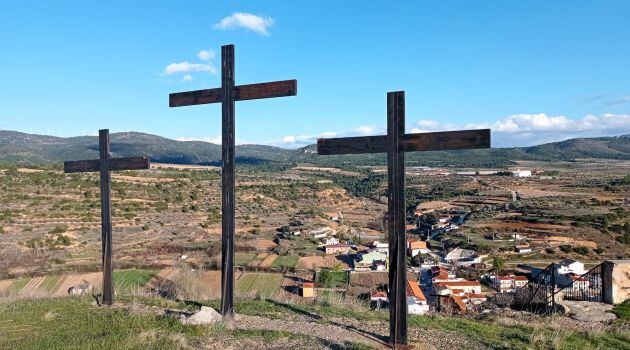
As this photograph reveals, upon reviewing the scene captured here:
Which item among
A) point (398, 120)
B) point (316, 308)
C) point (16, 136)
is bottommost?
point (316, 308)

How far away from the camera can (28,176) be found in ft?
130

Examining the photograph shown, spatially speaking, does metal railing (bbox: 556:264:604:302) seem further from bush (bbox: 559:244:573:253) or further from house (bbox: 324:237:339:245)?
house (bbox: 324:237:339:245)

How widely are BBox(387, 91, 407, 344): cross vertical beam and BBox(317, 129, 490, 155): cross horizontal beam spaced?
0.18 meters

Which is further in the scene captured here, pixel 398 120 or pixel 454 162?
pixel 454 162

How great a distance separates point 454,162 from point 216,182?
110351 millimetres

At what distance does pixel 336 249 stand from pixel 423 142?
1185 inches

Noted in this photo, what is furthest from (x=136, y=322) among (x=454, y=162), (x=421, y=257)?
(x=454, y=162)

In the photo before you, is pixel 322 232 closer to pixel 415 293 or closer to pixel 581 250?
pixel 581 250

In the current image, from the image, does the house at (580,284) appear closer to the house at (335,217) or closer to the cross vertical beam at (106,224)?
the cross vertical beam at (106,224)

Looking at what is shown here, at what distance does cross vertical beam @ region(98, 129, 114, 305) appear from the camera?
873 centimetres

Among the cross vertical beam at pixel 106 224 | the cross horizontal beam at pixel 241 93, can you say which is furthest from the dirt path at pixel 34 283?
the cross horizontal beam at pixel 241 93

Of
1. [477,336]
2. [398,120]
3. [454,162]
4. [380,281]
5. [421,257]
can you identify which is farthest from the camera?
[454,162]

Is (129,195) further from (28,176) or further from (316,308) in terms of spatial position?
(316,308)

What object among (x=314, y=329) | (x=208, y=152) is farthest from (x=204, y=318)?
(x=208, y=152)
